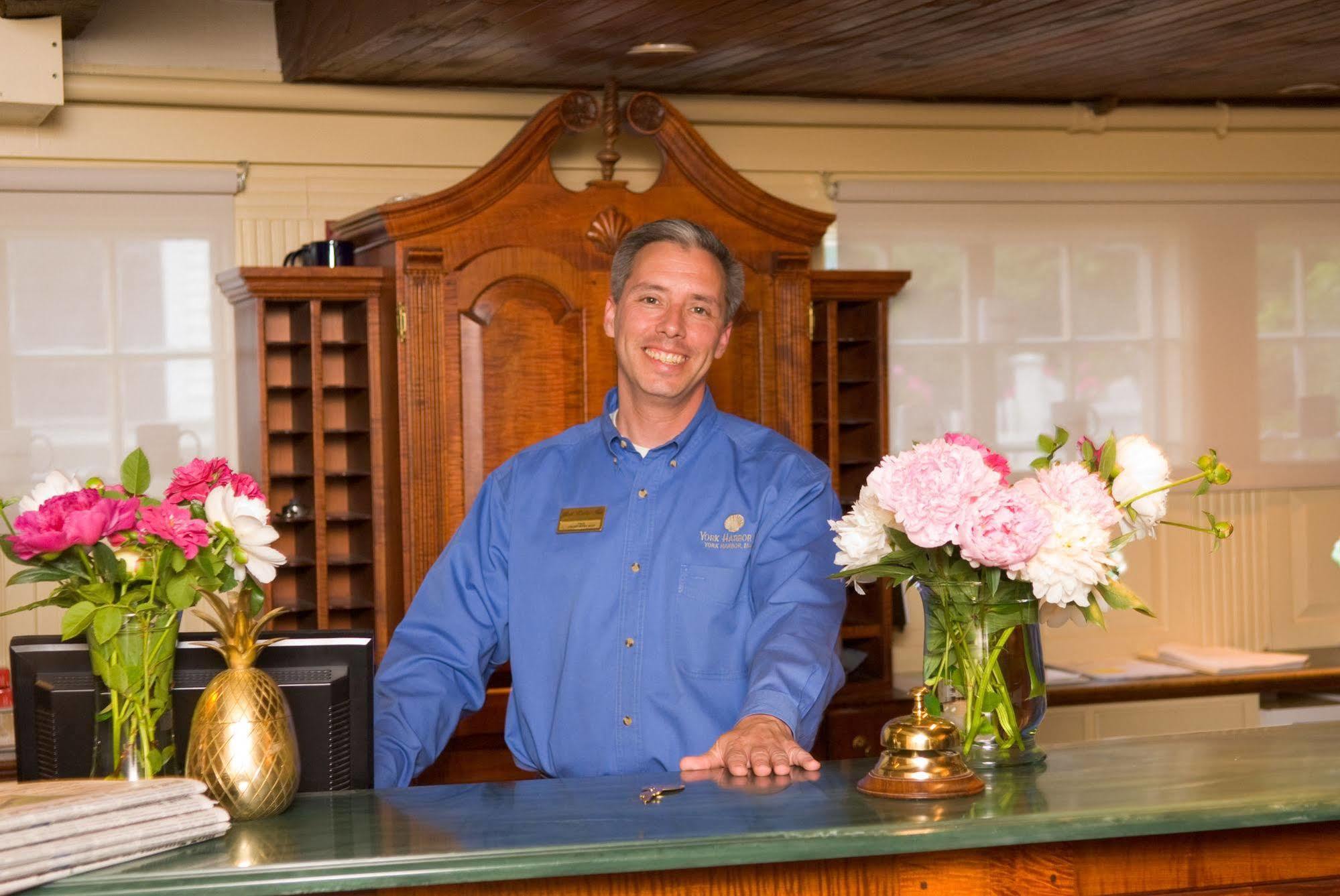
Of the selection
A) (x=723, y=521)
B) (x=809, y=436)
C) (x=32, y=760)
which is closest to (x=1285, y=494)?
(x=809, y=436)

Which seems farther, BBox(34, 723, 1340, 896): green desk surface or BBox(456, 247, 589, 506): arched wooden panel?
BBox(456, 247, 589, 506): arched wooden panel

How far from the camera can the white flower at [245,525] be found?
6.93ft

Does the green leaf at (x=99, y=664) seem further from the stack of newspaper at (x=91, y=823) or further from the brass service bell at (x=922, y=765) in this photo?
the brass service bell at (x=922, y=765)

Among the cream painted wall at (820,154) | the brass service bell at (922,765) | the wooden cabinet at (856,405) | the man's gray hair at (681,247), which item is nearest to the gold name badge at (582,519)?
the man's gray hair at (681,247)

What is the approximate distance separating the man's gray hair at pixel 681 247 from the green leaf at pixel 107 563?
1.35 m

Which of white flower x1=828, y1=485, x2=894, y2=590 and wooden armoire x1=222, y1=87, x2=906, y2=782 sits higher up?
wooden armoire x1=222, y1=87, x2=906, y2=782

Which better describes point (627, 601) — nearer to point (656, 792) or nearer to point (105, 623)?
point (656, 792)

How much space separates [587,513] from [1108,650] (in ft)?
12.4

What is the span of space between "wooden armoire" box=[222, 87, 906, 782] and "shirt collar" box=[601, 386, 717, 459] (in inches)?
60.4

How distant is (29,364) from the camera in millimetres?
4953

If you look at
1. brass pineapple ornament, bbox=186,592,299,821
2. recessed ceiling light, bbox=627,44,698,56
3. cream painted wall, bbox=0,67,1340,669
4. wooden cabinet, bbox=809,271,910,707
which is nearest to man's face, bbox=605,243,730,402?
brass pineapple ornament, bbox=186,592,299,821

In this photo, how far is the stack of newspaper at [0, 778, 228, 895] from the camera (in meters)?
1.73

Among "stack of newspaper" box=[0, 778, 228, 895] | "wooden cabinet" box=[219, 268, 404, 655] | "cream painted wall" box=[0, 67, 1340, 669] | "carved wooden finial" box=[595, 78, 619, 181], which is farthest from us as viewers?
"cream painted wall" box=[0, 67, 1340, 669]

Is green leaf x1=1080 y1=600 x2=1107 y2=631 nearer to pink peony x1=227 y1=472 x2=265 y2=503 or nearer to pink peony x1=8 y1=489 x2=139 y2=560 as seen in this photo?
pink peony x1=227 y1=472 x2=265 y2=503
